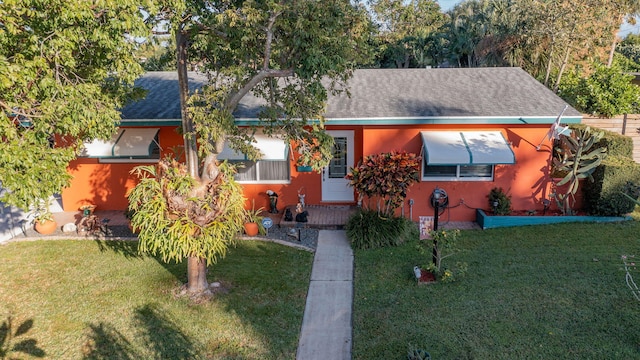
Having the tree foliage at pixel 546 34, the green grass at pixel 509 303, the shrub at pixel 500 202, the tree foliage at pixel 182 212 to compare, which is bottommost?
the green grass at pixel 509 303

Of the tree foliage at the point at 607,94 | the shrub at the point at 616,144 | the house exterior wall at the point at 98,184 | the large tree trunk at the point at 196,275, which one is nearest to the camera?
the large tree trunk at the point at 196,275

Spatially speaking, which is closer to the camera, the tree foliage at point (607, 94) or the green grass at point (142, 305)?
the green grass at point (142, 305)

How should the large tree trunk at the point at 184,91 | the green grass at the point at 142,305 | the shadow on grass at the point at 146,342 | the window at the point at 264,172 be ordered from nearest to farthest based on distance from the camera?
the shadow on grass at the point at 146,342
the green grass at the point at 142,305
the large tree trunk at the point at 184,91
the window at the point at 264,172

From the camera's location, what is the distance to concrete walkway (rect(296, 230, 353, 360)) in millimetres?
8891

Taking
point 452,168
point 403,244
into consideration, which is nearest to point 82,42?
point 403,244

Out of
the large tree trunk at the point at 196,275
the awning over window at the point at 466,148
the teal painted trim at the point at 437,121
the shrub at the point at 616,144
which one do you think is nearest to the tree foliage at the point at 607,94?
the shrub at the point at 616,144

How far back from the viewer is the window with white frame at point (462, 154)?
46.4 feet

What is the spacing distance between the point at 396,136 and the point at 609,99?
12331 millimetres

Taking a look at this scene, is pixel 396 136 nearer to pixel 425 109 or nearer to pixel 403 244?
pixel 425 109

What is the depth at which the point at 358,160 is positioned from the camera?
16453 mm

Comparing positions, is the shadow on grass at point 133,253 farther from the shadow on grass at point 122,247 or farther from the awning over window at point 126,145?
the awning over window at point 126,145

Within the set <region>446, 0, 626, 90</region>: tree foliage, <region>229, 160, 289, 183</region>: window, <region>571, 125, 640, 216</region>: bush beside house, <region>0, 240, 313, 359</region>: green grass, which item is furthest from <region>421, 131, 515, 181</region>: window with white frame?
<region>446, 0, 626, 90</region>: tree foliage

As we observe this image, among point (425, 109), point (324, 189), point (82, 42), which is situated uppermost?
point (82, 42)

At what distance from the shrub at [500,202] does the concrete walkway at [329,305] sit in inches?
206
